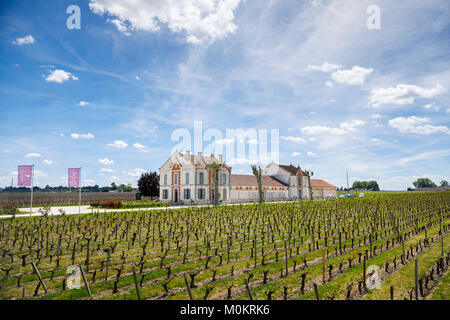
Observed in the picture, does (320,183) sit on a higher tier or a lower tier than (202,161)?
lower

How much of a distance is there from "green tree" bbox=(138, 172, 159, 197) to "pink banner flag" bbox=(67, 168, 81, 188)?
70.6 ft

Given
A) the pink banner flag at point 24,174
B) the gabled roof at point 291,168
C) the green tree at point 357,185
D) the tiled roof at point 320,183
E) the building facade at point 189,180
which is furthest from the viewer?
the green tree at point 357,185

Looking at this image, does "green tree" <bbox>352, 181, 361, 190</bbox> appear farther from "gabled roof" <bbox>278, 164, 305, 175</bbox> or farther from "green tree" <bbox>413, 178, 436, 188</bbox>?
"gabled roof" <bbox>278, 164, 305, 175</bbox>

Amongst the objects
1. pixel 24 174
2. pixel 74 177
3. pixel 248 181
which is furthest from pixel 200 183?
pixel 24 174

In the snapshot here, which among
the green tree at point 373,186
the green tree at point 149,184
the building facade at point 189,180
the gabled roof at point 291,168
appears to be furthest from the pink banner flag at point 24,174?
the green tree at point 373,186

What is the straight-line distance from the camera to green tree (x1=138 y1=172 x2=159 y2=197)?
47.9m

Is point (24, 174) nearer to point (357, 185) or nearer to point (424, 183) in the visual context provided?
point (357, 185)

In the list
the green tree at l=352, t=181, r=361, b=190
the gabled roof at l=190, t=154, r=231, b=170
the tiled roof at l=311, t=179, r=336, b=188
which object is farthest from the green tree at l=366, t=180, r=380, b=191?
the gabled roof at l=190, t=154, r=231, b=170

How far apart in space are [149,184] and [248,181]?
1833 centimetres

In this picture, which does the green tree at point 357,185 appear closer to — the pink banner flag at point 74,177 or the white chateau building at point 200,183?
the white chateau building at point 200,183

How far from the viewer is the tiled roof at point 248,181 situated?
153 ft

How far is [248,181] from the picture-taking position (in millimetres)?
49438

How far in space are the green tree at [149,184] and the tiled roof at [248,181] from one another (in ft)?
45.8

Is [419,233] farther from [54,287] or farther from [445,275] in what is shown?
[54,287]
